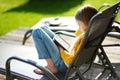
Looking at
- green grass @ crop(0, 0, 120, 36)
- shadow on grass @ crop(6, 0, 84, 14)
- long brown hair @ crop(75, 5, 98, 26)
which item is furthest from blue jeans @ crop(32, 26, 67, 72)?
shadow on grass @ crop(6, 0, 84, 14)

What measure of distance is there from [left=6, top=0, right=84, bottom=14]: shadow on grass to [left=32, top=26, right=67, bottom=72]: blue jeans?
187 inches

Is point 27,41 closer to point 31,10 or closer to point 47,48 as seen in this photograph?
point 47,48

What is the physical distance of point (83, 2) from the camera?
9031mm

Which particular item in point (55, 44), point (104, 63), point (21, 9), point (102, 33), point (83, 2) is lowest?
point (104, 63)

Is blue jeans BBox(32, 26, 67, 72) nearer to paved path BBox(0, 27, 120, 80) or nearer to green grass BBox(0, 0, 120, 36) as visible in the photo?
paved path BBox(0, 27, 120, 80)

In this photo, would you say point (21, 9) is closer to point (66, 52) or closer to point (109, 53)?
point (109, 53)

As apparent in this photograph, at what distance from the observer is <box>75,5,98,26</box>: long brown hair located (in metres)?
3.24

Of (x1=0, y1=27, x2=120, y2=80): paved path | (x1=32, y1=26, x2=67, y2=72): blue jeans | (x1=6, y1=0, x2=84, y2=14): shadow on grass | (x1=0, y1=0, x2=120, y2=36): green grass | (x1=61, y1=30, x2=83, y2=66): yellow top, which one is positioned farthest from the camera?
(x1=6, y1=0, x2=84, y2=14): shadow on grass

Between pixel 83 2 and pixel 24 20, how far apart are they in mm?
1940

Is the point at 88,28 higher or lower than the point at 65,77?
higher

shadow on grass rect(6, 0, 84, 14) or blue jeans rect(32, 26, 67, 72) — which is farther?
shadow on grass rect(6, 0, 84, 14)

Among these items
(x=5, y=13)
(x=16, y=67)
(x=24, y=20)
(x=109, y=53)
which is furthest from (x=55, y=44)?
(x=5, y=13)

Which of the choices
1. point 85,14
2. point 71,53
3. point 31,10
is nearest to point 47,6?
point 31,10

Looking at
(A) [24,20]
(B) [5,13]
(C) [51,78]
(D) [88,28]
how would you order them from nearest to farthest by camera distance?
1. (D) [88,28]
2. (C) [51,78]
3. (A) [24,20]
4. (B) [5,13]
